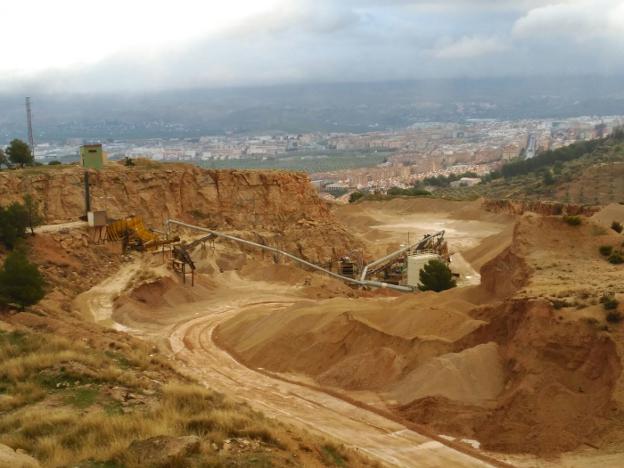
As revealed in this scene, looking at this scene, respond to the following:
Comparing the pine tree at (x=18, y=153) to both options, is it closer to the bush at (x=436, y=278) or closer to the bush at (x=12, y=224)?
the bush at (x=12, y=224)

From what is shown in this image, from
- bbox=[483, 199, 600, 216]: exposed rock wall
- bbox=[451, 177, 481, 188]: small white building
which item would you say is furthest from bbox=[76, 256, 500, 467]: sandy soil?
bbox=[451, 177, 481, 188]: small white building

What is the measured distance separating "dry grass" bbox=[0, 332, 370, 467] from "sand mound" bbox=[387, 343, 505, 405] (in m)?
7.33

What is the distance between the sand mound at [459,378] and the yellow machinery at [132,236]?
2919 cm

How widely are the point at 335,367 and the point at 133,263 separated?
24.7 meters

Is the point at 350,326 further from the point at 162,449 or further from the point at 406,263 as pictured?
the point at 406,263

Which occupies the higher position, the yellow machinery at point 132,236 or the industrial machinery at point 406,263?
the yellow machinery at point 132,236

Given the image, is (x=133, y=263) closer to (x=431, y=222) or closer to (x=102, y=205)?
(x=102, y=205)

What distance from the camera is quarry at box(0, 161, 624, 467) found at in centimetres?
2034

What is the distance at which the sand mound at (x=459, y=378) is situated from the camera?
2275 cm

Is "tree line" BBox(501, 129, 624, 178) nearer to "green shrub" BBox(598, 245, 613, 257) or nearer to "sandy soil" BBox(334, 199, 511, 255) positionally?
"sandy soil" BBox(334, 199, 511, 255)

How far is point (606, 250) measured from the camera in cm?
2948

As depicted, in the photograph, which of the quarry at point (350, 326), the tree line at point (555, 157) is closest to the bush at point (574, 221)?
the quarry at point (350, 326)

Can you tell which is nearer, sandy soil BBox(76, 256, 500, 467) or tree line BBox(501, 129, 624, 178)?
sandy soil BBox(76, 256, 500, 467)

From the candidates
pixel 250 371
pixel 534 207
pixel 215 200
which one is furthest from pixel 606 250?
pixel 534 207
